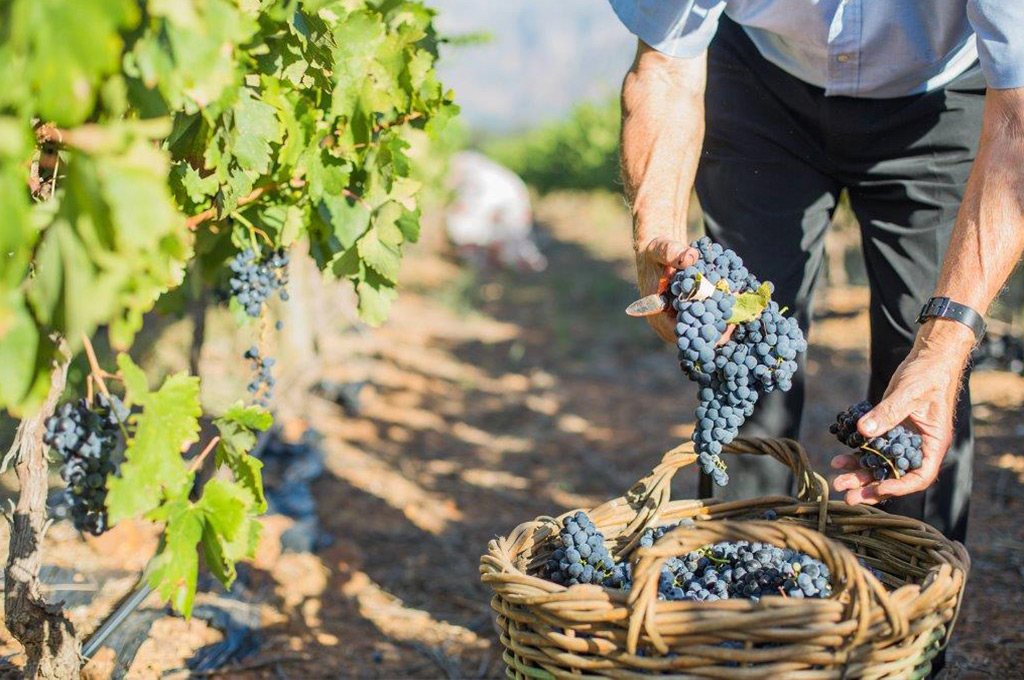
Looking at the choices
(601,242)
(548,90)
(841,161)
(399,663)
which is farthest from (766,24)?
(548,90)

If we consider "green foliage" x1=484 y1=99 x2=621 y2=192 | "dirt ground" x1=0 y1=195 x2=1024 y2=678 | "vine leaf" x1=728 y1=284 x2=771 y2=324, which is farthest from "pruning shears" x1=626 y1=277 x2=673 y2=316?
"green foliage" x1=484 y1=99 x2=621 y2=192

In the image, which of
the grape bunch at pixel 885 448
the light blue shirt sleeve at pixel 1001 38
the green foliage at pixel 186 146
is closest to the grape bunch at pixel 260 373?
the green foliage at pixel 186 146

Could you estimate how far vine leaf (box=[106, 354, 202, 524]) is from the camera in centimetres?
128

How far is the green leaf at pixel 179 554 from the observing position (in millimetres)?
1356

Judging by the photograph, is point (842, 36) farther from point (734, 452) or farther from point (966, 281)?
point (734, 452)

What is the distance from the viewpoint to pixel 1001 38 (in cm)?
151

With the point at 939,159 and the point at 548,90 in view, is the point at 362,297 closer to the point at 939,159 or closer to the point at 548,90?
the point at 939,159

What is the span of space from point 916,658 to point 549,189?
16.7 metres

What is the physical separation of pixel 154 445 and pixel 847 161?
1.53 m

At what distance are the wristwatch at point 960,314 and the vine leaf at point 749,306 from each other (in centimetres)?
29

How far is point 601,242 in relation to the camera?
1199cm

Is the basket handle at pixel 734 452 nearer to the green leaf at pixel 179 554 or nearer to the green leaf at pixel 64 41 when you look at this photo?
the green leaf at pixel 179 554

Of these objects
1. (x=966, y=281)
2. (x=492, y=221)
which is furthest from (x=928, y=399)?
(x=492, y=221)

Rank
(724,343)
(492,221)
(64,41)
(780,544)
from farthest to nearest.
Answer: (492,221), (724,343), (780,544), (64,41)
